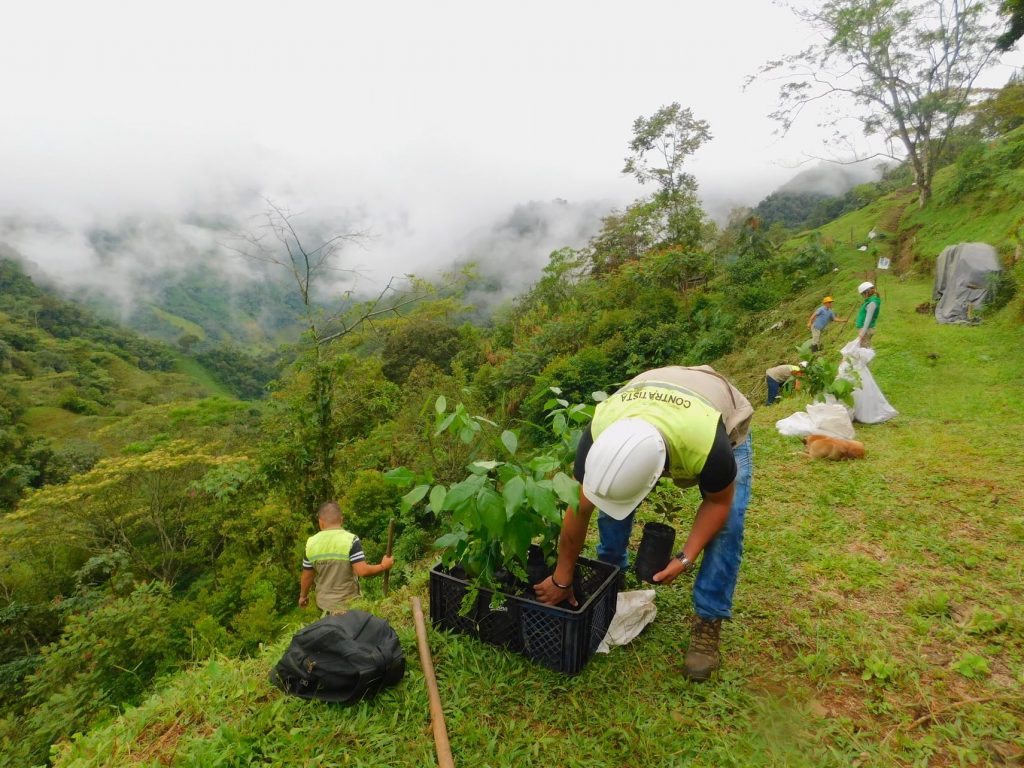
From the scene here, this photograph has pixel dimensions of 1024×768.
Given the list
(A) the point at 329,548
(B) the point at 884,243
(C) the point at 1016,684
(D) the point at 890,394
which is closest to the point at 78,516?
(A) the point at 329,548

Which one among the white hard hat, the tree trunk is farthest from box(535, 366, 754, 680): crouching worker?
the tree trunk

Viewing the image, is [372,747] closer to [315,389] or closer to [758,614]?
[758,614]

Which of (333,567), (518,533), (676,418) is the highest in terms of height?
(676,418)

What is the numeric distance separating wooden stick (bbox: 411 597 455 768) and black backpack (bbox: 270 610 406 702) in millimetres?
113

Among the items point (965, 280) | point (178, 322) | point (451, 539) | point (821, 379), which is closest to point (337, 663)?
point (451, 539)

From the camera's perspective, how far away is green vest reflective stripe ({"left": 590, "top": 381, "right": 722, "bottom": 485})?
173 cm

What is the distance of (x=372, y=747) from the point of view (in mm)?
1829

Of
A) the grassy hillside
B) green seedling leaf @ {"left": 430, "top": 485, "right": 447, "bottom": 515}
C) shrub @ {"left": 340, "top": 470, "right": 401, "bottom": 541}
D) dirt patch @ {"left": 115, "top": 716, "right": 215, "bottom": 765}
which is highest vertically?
green seedling leaf @ {"left": 430, "top": 485, "right": 447, "bottom": 515}

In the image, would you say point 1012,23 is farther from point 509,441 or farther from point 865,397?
point 509,441

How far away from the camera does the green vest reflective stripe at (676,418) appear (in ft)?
5.69

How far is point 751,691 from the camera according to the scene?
2.06m

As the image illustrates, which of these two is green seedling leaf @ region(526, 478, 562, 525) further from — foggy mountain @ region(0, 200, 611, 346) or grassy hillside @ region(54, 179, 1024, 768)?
foggy mountain @ region(0, 200, 611, 346)

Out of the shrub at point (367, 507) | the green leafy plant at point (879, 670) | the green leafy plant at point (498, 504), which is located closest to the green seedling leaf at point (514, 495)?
the green leafy plant at point (498, 504)

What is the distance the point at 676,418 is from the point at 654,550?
0.63 m
